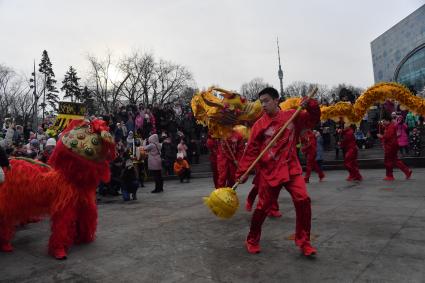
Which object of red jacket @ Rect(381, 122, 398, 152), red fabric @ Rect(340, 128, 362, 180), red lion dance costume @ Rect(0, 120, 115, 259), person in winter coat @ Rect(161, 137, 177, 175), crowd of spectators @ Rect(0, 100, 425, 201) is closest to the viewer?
red lion dance costume @ Rect(0, 120, 115, 259)

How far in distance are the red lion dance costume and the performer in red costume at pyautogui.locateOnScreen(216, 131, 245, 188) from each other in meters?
2.84

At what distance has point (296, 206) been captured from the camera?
148 inches

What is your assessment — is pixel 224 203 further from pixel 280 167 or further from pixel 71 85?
pixel 71 85

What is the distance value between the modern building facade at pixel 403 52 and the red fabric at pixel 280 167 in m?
30.6

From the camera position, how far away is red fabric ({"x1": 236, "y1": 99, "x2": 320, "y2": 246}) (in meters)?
3.75

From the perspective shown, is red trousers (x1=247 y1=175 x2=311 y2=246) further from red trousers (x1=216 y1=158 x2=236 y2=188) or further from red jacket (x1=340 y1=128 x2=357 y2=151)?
red jacket (x1=340 y1=128 x2=357 y2=151)

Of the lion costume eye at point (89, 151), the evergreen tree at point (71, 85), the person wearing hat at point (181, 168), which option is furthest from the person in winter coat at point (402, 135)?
the evergreen tree at point (71, 85)

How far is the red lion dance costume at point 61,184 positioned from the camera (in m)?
4.32

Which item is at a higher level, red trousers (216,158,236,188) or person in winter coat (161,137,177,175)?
person in winter coat (161,137,177,175)

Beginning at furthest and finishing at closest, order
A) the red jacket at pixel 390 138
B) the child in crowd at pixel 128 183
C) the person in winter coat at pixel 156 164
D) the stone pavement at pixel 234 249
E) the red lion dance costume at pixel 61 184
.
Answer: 1. the person in winter coat at pixel 156 164
2. the red jacket at pixel 390 138
3. the child in crowd at pixel 128 183
4. the red lion dance costume at pixel 61 184
5. the stone pavement at pixel 234 249

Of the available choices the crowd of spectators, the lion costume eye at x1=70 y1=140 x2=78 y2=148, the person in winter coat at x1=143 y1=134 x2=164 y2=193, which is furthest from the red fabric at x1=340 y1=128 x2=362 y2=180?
the lion costume eye at x1=70 y1=140 x2=78 y2=148

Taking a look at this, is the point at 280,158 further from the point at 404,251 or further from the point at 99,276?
the point at 99,276

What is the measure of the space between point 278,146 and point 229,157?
3.06 meters

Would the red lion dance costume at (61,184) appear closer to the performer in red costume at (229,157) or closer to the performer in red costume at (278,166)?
the performer in red costume at (278,166)
